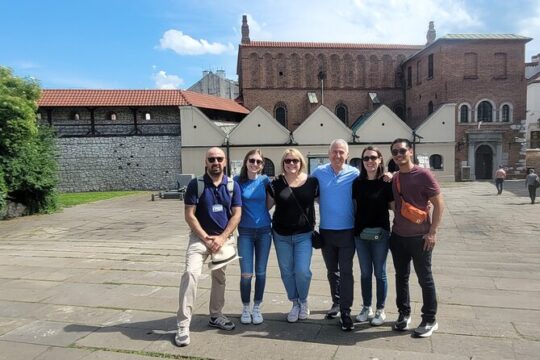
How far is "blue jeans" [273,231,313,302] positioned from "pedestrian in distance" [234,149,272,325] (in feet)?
0.56

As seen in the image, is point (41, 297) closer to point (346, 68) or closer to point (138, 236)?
point (138, 236)

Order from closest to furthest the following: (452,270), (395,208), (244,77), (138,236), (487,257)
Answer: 1. (395,208)
2. (452,270)
3. (487,257)
4. (138,236)
5. (244,77)

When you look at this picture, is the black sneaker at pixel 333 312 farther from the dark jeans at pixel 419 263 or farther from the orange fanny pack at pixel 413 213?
the orange fanny pack at pixel 413 213

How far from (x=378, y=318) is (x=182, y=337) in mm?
1887

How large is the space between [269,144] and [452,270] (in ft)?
83.3

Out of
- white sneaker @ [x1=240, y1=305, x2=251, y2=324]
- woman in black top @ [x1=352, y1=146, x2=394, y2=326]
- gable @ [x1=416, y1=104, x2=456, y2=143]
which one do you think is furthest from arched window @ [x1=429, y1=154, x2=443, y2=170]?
white sneaker @ [x1=240, y1=305, x2=251, y2=324]

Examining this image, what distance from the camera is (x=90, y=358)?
3.52 m

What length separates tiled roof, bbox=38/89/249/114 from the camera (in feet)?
96.5

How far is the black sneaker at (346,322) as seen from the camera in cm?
396

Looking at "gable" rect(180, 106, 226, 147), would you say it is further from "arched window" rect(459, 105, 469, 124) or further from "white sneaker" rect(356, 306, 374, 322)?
"white sneaker" rect(356, 306, 374, 322)

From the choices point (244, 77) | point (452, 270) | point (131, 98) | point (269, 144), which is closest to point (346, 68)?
point (244, 77)


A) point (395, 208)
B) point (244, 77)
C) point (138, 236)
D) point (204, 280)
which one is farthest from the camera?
point (244, 77)

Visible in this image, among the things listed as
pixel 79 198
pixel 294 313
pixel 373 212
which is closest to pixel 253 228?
pixel 294 313

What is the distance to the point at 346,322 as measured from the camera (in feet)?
13.0
